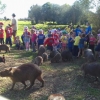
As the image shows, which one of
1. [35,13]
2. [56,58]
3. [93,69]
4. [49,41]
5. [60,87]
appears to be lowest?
[60,87]

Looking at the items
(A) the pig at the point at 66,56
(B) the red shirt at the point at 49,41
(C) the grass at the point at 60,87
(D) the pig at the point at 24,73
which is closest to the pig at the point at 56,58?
(A) the pig at the point at 66,56

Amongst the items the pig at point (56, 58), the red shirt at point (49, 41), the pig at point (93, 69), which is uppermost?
the red shirt at point (49, 41)

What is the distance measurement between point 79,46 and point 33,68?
6.95 meters

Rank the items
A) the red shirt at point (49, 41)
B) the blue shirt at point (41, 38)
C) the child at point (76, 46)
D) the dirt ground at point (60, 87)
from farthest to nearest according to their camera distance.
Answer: the blue shirt at point (41, 38)
the red shirt at point (49, 41)
the child at point (76, 46)
the dirt ground at point (60, 87)

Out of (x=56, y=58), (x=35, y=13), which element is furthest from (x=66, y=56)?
(x=35, y=13)

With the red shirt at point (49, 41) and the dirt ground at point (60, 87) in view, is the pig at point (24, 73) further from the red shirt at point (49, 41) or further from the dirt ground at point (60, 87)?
the red shirt at point (49, 41)

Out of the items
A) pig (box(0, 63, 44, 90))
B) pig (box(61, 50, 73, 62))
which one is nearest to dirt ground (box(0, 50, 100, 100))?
pig (box(0, 63, 44, 90))

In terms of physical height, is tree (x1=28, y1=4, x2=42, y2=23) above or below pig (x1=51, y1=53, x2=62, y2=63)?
above

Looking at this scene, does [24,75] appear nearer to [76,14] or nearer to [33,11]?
[76,14]

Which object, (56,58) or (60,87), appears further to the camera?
(56,58)

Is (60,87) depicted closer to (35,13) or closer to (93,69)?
(93,69)

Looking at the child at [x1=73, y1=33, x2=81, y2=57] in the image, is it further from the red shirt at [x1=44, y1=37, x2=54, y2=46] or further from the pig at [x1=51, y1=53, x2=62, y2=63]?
the pig at [x1=51, y1=53, x2=62, y2=63]

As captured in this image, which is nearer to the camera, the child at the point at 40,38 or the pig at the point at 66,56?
the pig at the point at 66,56

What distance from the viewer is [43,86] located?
31.1 feet
